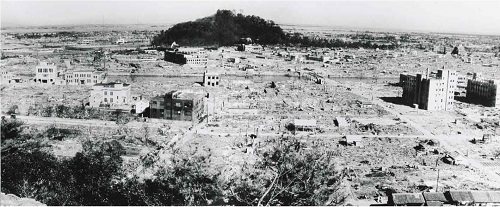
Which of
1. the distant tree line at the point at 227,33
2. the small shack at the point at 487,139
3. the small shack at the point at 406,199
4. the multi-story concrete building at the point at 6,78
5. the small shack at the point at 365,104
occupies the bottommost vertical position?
the small shack at the point at 406,199

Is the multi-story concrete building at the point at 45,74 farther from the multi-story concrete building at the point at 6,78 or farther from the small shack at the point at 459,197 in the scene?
the small shack at the point at 459,197

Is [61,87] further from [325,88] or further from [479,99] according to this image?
[479,99]

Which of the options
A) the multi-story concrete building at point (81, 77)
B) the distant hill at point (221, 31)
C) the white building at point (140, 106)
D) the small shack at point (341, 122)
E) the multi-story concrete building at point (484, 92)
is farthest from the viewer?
the distant hill at point (221, 31)

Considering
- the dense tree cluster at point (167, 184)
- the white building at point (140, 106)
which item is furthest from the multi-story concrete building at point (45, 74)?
the dense tree cluster at point (167, 184)

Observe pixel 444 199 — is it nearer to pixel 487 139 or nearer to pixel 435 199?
pixel 435 199

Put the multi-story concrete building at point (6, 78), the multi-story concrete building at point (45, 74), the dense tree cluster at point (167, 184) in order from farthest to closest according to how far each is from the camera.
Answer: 1. the multi-story concrete building at point (45, 74)
2. the multi-story concrete building at point (6, 78)
3. the dense tree cluster at point (167, 184)

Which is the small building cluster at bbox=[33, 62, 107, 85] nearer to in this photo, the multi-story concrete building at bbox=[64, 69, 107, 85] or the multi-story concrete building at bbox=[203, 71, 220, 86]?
the multi-story concrete building at bbox=[64, 69, 107, 85]

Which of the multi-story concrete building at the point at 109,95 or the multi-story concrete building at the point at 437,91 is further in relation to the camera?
the multi-story concrete building at the point at 437,91

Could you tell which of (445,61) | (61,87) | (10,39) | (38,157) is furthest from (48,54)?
(445,61)
